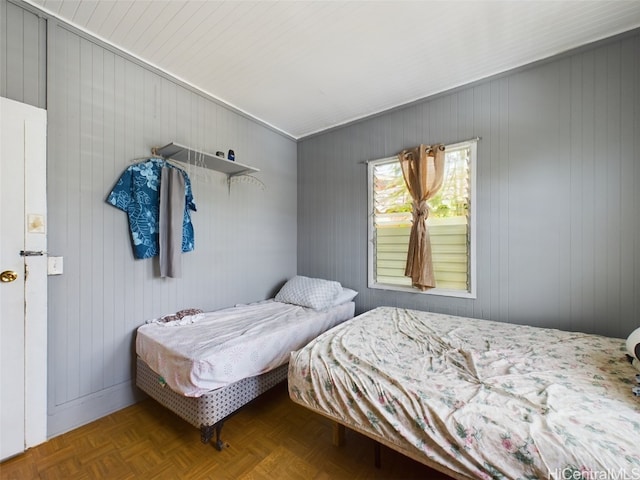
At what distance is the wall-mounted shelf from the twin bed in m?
1.39

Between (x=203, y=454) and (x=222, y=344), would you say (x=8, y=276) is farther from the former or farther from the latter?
(x=203, y=454)

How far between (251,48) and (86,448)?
293cm

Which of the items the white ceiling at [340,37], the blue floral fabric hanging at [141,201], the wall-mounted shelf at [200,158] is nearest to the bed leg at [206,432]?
the blue floral fabric hanging at [141,201]

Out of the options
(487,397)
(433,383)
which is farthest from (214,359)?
(487,397)

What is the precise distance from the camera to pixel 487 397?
1160 millimetres

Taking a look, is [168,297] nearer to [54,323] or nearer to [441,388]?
[54,323]

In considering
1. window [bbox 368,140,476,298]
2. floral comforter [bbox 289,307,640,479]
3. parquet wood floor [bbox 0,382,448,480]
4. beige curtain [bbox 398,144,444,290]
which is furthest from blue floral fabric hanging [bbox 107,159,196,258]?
beige curtain [bbox 398,144,444,290]

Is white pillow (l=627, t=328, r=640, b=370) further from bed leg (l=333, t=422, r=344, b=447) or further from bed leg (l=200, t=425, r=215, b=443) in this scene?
bed leg (l=200, t=425, r=215, b=443)

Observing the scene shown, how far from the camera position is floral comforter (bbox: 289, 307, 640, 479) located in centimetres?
92

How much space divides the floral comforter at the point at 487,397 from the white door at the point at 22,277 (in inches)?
62.4

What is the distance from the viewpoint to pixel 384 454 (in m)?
1.58

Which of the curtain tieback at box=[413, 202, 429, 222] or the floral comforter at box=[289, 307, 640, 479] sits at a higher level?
the curtain tieback at box=[413, 202, 429, 222]

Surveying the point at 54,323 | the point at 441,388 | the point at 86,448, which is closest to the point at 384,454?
the point at 441,388

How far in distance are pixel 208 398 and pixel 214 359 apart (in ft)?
0.79
